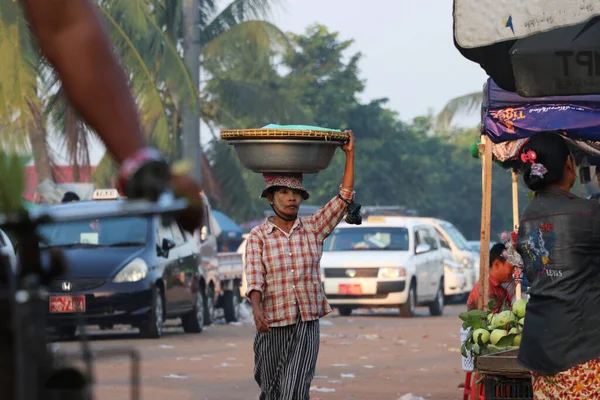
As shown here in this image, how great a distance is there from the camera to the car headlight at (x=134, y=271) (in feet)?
52.0

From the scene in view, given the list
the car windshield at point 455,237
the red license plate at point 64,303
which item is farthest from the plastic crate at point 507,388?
the car windshield at point 455,237

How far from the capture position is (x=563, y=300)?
582cm

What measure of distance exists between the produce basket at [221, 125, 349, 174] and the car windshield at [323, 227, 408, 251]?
50.4 ft

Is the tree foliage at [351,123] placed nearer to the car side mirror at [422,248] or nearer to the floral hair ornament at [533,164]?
the car side mirror at [422,248]

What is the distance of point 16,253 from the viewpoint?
1.28 meters

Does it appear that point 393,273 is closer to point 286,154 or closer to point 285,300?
point 286,154

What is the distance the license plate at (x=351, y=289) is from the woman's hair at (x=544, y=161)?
52.4 ft

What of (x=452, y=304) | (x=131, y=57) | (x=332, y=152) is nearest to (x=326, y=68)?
(x=452, y=304)

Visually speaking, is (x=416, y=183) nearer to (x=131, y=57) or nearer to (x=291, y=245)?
(x=131, y=57)

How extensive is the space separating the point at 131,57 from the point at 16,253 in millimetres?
24435

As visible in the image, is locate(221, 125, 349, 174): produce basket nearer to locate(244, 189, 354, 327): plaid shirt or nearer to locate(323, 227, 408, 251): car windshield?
locate(244, 189, 354, 327): plaid shirt

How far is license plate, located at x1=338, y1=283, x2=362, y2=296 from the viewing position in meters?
22.2

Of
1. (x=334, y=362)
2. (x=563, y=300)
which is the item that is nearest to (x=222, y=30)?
(x=334, y=362)

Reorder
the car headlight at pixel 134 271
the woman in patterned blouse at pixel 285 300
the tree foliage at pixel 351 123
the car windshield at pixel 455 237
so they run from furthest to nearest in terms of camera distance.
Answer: the tree foliage at pixel 351 123
the car windshield at pixel 455 237
the car headlight at pixel 134 271
the woman in patterned blouse at pixel 285 300
